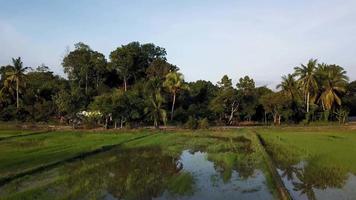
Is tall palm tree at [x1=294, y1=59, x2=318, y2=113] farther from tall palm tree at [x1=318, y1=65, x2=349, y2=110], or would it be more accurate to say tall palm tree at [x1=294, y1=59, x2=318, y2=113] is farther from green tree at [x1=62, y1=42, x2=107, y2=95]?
green tree at [x1=62, y1=42, x2=107, y2=95]

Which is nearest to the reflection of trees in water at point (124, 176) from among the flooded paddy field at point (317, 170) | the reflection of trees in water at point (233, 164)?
the reflection of trees in water at point (233, 164)

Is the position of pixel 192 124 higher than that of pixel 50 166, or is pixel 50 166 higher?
pixel 192 124

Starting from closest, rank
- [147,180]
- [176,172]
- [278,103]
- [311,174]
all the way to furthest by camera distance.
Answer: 1. [147,180]
2. [311,174]
3. [176,172]
4. [278,103]

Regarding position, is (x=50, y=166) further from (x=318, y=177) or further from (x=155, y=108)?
(x=155, y=108)

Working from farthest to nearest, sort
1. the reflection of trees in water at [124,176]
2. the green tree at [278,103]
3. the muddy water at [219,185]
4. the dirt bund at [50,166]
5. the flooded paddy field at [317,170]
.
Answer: the green tree at [278,103] < the dirt bund at [50,166] < the flooded paddy field at [317,170] < the reflection of trees in water at [124,176] < the muddy water at [219,185]

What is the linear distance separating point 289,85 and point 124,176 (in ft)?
132

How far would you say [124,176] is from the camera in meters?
14.9

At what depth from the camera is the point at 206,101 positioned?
5159cm

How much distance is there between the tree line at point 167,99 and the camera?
42031 millimetres

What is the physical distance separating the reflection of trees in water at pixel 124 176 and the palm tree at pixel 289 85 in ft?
109

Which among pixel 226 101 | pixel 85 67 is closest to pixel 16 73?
pixel 85 67

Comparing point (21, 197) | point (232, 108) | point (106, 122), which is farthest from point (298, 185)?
point (232, 108)

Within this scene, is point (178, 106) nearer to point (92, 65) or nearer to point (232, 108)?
point (232, 108)

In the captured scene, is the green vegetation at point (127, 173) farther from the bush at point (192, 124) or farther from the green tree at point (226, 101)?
the green tree at point (226, 101)
